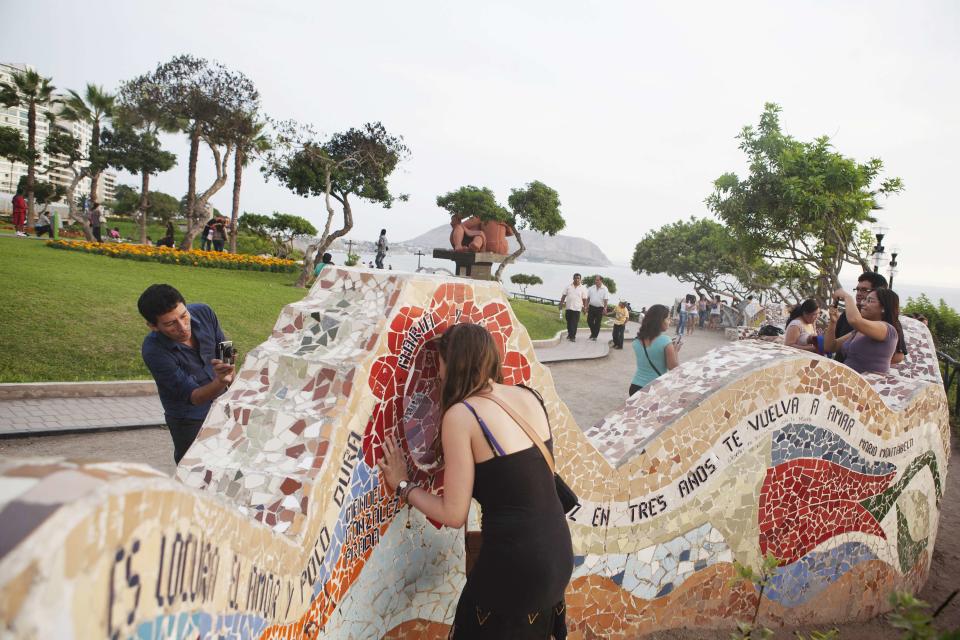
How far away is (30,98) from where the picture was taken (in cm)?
2942

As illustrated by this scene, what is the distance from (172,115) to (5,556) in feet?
87.7

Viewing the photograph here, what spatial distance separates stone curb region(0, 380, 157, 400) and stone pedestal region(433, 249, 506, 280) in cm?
1248

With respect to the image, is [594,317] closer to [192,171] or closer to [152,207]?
Answer: [192,171]

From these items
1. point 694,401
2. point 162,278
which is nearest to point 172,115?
point 162,278

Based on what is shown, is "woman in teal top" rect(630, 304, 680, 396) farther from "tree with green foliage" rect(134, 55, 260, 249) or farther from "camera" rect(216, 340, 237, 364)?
"tree with green foliage" rect(134, 55, 260, 249)

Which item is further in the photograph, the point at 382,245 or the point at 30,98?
the point at 30,98

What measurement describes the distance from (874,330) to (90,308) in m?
11.2

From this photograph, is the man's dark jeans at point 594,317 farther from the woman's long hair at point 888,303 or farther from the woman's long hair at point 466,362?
the woman's long hair at point 466,362

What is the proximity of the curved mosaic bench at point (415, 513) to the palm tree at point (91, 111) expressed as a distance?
116ft

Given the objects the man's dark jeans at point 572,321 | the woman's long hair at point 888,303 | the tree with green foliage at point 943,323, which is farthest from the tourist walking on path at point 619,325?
the woman's long hair at point 888,303

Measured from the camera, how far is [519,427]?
224 centimetres

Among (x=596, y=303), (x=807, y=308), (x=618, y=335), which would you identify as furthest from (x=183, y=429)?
(x=618, y=335)

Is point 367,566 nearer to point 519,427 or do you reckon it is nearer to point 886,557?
point 519,427

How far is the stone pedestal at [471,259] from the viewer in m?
20.0
